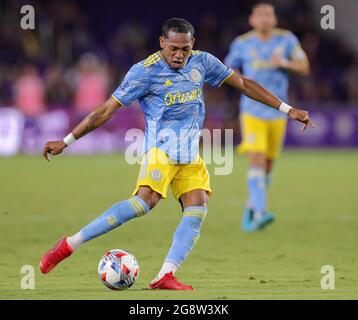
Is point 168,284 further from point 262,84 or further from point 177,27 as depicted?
point 262,84

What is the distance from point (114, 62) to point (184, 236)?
729 inches

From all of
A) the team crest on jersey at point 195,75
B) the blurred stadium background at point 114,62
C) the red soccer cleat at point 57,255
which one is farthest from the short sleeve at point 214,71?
the blurred stadium background at point 114,62

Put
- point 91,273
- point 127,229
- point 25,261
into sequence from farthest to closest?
point 127,229
point 25,261
point 91,273

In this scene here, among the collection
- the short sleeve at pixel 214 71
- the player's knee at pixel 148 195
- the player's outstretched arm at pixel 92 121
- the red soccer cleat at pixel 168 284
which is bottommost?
the red soccer cleat at pixel 168 284

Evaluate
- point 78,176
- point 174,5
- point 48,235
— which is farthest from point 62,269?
point 174,5

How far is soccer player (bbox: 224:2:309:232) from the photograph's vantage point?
11.9 m

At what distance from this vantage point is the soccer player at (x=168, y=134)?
25.1ft

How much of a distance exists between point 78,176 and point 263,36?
260 inches

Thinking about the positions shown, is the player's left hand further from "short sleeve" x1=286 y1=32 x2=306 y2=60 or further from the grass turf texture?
"short sleeve" x1=286 y1=32 x2=306 y2=60

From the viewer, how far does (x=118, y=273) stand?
7496mm

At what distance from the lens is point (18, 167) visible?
19516 mm

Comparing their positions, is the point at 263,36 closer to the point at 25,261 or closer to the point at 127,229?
the point at 127,229

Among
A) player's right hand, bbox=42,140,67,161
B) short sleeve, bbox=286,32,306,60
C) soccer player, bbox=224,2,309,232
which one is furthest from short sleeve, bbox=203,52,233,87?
short sleeve, bbox=286,32,306,60

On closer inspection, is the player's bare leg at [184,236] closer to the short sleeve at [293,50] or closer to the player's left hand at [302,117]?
the player's left hand at [302,117]
